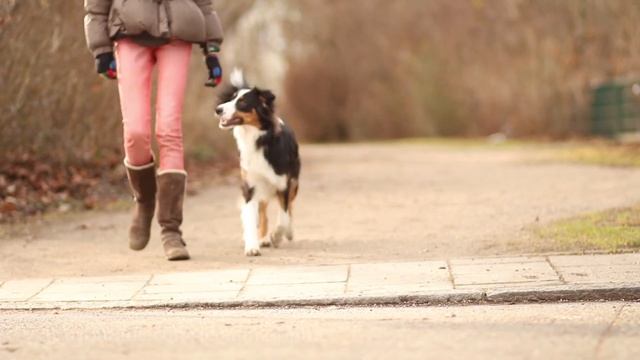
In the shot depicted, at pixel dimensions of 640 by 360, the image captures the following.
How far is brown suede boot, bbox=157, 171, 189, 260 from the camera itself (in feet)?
25.2

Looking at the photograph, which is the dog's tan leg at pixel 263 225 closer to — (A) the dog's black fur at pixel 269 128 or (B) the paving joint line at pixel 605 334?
(A) the dog's black fur at pixel 269 128

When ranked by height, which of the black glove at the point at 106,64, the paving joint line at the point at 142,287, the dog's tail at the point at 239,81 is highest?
the black glove at the point at 106,64

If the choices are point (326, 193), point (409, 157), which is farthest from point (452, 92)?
point (326, 193)

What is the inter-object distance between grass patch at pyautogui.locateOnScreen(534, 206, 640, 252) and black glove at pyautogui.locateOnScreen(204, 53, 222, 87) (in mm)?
2499

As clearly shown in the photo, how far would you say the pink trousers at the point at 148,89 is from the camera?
7562 millimetres

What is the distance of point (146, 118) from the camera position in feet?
25.1

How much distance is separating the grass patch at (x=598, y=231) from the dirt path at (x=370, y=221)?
9.1 inches

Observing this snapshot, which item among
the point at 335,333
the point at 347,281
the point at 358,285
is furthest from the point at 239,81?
the point at 335,333

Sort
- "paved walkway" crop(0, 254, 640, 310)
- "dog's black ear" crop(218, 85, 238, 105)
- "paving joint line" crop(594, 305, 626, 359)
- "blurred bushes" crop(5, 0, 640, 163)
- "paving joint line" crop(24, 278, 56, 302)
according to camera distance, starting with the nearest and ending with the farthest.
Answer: "paving joint line" crop(594, 305, 626, 359), "paved walkway" crop(0, 254, 640, 310), "paving joint line" crop(24, 278, 56, 302), "dog's black ear" crop(218, 85, 238, 105), "blurred bushes" crop(5, 0, 640, 163)

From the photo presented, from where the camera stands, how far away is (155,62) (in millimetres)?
7840

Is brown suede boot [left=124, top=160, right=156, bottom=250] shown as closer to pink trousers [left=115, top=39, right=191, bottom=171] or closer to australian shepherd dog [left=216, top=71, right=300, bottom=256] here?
pink trousers [left=115, top=39, right=191, bottom=171]

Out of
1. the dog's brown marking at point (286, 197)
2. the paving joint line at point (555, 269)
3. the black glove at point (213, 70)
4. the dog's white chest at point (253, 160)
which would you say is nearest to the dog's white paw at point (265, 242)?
the dog's brown marking at point (286, 197)

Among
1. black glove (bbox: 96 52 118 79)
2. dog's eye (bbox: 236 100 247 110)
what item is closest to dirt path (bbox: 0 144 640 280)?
dog's eye (bbox: 236 100 247 110)

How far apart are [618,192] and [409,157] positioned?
9010 millimetres
